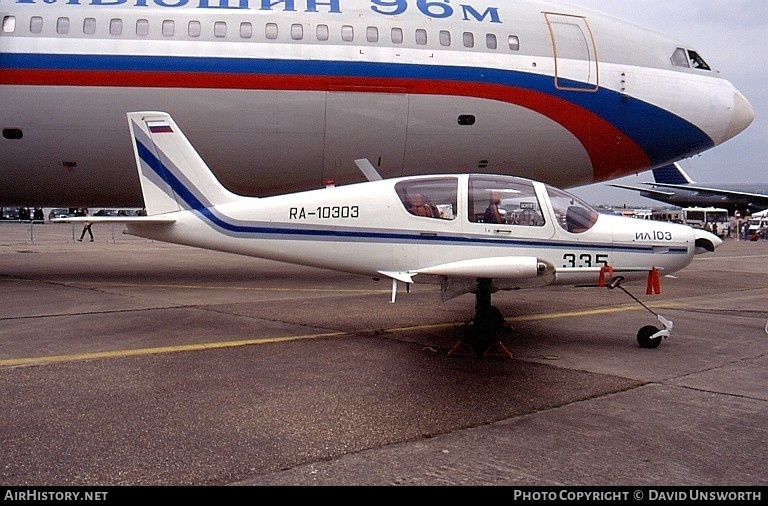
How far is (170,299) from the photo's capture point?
38.4 feet

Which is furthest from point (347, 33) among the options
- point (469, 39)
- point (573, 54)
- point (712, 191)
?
point (712, 191)

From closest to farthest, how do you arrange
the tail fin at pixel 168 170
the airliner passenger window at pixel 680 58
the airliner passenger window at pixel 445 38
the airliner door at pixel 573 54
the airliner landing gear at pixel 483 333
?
the airliner landing gear at pixel 483 333 → the tail fin at pixel 168 170 → the airliner passenger window at pixel 445 38 → the airliner door at pixel 573 54 → the airliner passenger window at pixel 680 58

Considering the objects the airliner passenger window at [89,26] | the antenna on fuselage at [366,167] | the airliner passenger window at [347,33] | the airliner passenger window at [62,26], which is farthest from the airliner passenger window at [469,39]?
the airliner passenger window at [62,26]

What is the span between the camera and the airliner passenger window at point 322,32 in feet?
42.3

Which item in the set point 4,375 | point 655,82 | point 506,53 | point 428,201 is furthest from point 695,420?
point 655,82

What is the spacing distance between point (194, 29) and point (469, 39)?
5255 mm

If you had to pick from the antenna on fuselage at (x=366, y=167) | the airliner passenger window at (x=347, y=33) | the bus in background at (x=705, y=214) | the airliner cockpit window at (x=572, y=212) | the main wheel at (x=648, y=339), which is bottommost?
the main wheel at (x=648, y=339)

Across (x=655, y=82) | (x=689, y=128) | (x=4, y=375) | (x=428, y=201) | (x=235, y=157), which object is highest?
(x=655, y=82)

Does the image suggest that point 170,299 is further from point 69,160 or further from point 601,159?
point 601,159

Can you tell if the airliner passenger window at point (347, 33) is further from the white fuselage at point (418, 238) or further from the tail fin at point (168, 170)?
the white fuselage at point (418, 238)

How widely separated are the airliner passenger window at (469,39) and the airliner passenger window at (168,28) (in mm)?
5543

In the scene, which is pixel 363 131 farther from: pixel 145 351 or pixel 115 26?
pixel 145 351
